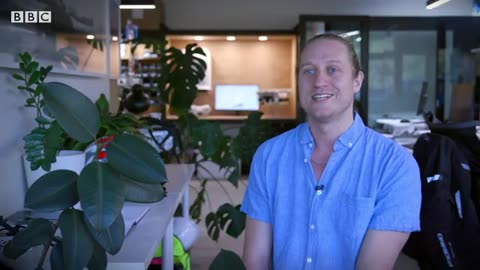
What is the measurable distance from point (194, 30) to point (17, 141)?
593 centimetres

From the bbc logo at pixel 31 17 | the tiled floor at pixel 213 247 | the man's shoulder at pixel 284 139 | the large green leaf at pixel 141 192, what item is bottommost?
the tiled floor at pixel 213 247

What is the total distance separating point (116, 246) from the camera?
2.86 ft

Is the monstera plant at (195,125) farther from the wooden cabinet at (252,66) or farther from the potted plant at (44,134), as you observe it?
the wooden cabinet at (252,66)

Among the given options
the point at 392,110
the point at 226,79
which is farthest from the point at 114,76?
the point at 392,110

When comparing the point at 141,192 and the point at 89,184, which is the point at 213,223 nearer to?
the point at 141,192

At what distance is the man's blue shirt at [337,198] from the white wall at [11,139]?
89cm

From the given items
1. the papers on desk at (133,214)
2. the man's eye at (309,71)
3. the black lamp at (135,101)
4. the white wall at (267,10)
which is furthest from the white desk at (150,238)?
the white wall at (267,10)

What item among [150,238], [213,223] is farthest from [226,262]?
[213,223]

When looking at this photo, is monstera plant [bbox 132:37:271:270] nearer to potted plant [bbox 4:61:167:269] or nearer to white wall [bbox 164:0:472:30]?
potted plant [bbox 4:61:167:269]

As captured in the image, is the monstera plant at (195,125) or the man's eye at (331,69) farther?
the monstera plant at (195,125)

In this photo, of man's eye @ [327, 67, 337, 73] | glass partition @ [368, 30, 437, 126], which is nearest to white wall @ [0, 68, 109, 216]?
man's eye @ [327, 67, 337, 73]

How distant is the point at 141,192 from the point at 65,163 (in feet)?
2.69

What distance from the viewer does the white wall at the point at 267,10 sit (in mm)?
7434

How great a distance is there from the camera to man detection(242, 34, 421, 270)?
1.39 m
